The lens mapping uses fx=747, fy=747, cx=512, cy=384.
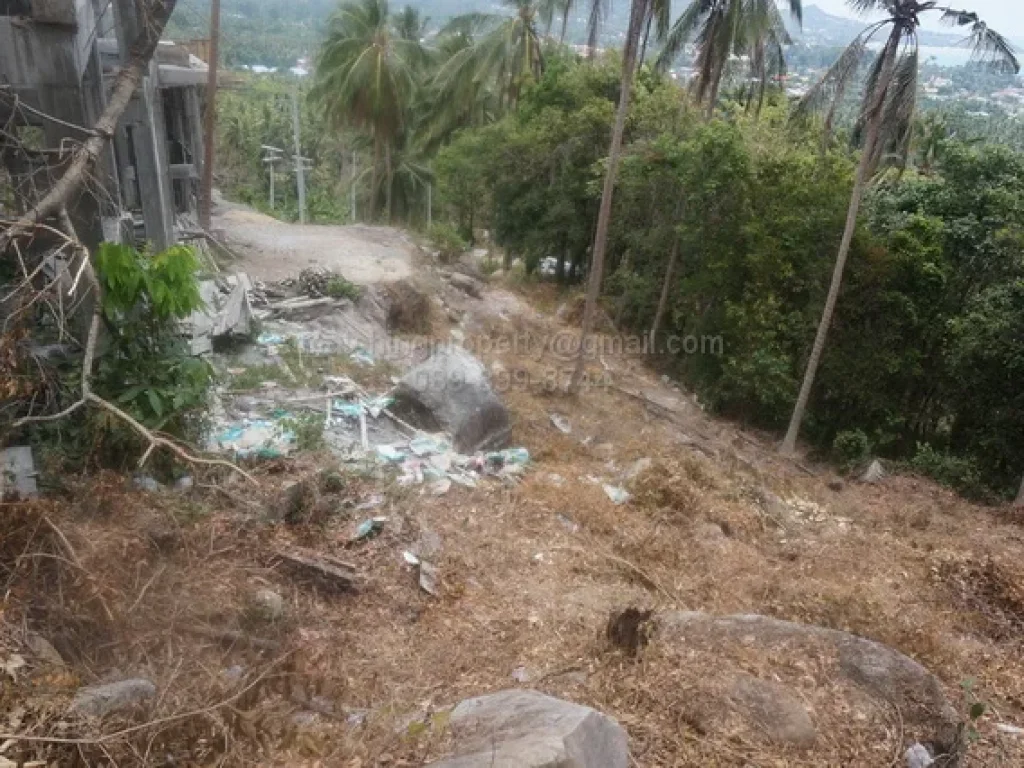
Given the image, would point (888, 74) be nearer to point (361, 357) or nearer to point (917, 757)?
point (361, 357)

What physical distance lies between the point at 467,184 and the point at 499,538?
52.5ft

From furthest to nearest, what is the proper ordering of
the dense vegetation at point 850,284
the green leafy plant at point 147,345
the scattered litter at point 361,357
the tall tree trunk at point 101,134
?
the dense vegetation at point 850,284
the scattered litter at point 361,357
the green leafy plant at point 147,345
the tall tree trunk at point 101,134

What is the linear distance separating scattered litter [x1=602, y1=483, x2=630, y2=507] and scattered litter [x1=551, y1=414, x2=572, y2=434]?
7.77ft

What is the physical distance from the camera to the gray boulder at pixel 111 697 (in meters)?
3.24

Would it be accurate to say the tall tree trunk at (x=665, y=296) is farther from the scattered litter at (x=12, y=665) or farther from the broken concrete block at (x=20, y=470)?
the scattered litter at (x=12, y=665)

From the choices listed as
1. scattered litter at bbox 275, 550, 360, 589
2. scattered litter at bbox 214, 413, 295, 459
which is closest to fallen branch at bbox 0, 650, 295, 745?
scattered litter at bbox 275, 550, 360, 589

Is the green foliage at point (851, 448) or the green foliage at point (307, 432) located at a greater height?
the green foliage at point (307, 432)

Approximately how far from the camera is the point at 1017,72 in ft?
32.0

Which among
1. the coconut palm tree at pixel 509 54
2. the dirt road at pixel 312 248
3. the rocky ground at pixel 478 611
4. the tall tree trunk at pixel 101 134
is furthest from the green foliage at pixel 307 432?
the coconut palm tree at pixel 509 54

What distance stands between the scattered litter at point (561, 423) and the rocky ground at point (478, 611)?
3.14 feet

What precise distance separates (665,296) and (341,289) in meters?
7.18

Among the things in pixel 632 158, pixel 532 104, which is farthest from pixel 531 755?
pixel 532 104

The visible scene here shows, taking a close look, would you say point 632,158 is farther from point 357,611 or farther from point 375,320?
point 357,611

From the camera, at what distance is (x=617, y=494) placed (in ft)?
29.1
